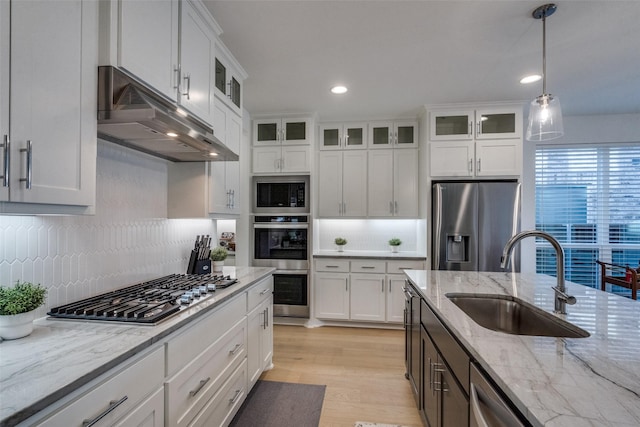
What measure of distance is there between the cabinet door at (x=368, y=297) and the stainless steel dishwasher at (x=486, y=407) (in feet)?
9.00

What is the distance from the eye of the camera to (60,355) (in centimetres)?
98

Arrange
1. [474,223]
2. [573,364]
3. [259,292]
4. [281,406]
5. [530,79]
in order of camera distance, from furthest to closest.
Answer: [474,223] < [530,79] < [259,292] < [281,406] < [573,364]

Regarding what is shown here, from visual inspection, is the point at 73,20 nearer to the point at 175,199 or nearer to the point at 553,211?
the point at 175,199

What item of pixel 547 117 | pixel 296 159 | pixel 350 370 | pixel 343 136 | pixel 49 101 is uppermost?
pixel 343 136

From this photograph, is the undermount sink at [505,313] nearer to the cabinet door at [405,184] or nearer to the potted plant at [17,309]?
the potted plant at [17,309]

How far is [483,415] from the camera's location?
0.94 m

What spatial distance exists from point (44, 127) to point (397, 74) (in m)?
2.64

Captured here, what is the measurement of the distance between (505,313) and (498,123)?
263 centimetres

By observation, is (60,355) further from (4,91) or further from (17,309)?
(4,91)

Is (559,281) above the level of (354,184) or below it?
below

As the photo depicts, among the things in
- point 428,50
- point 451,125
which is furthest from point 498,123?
point 428,50

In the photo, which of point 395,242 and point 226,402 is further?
point 395,242

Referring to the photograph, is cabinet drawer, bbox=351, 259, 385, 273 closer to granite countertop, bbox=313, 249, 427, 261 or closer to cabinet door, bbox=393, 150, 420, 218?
granite countertop, bbox=313, 249, 427, 261

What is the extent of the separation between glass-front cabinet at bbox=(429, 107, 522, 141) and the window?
38.0 inches
